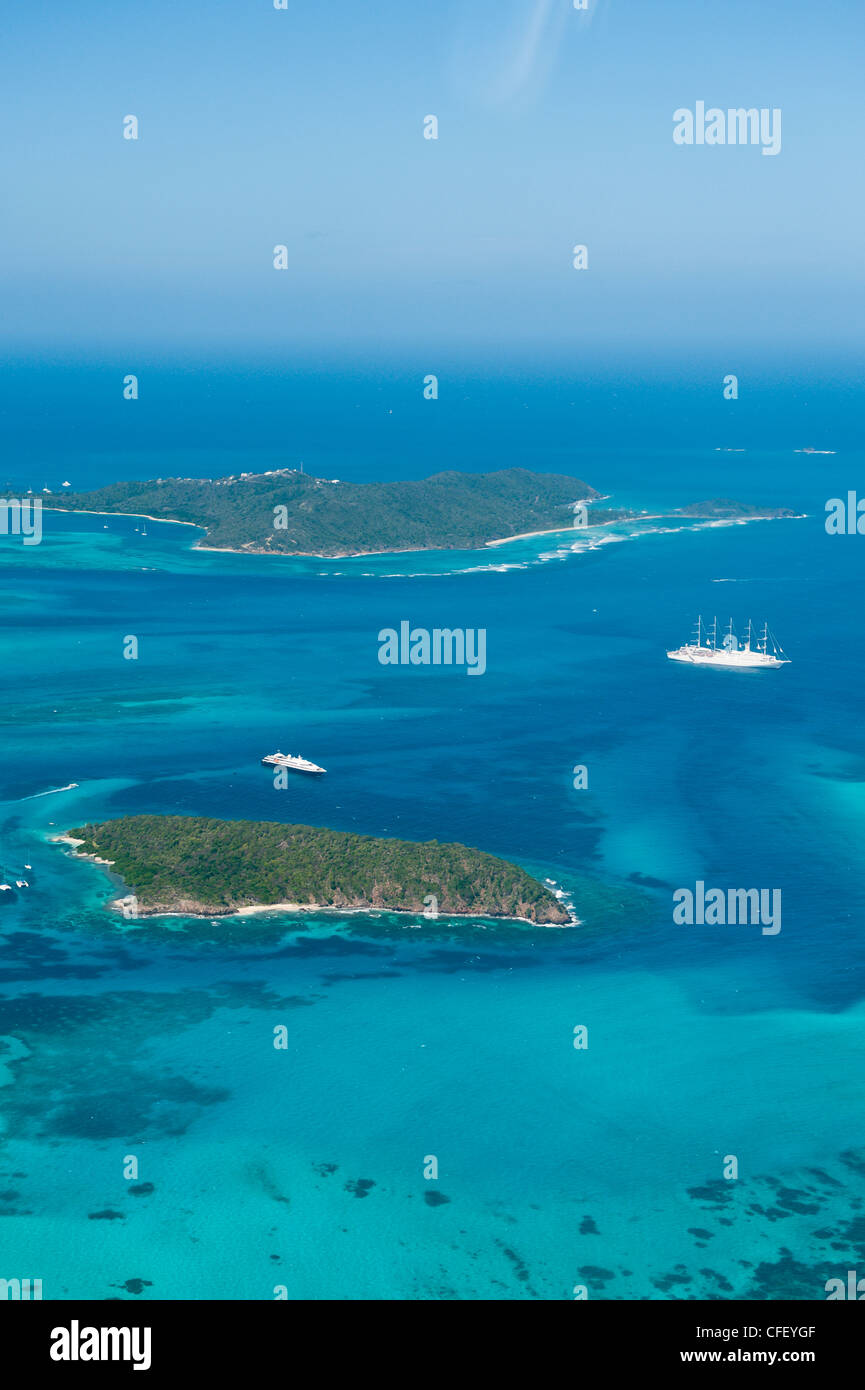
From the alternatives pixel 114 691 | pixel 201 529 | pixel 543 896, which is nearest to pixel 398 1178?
pixel 543 896

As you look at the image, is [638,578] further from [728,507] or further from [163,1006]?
[163,1006]

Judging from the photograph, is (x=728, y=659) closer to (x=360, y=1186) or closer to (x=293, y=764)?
(x=293, y=764)

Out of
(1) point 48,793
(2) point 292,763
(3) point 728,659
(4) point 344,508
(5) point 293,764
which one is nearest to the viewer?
(1) point 48,793

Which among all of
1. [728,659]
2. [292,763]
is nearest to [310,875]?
[292,763]

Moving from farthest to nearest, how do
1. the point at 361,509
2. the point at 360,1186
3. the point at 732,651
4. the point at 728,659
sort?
the point at 361,509
the point at 732,651
the point at 728,659
the point at 360,1186

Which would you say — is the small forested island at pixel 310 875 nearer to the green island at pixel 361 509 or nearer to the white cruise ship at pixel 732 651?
the white cruise ship at pixel 732 651

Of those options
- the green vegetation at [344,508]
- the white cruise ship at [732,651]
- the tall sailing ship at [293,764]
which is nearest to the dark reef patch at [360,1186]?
the tall sailing ship at [293,764]
